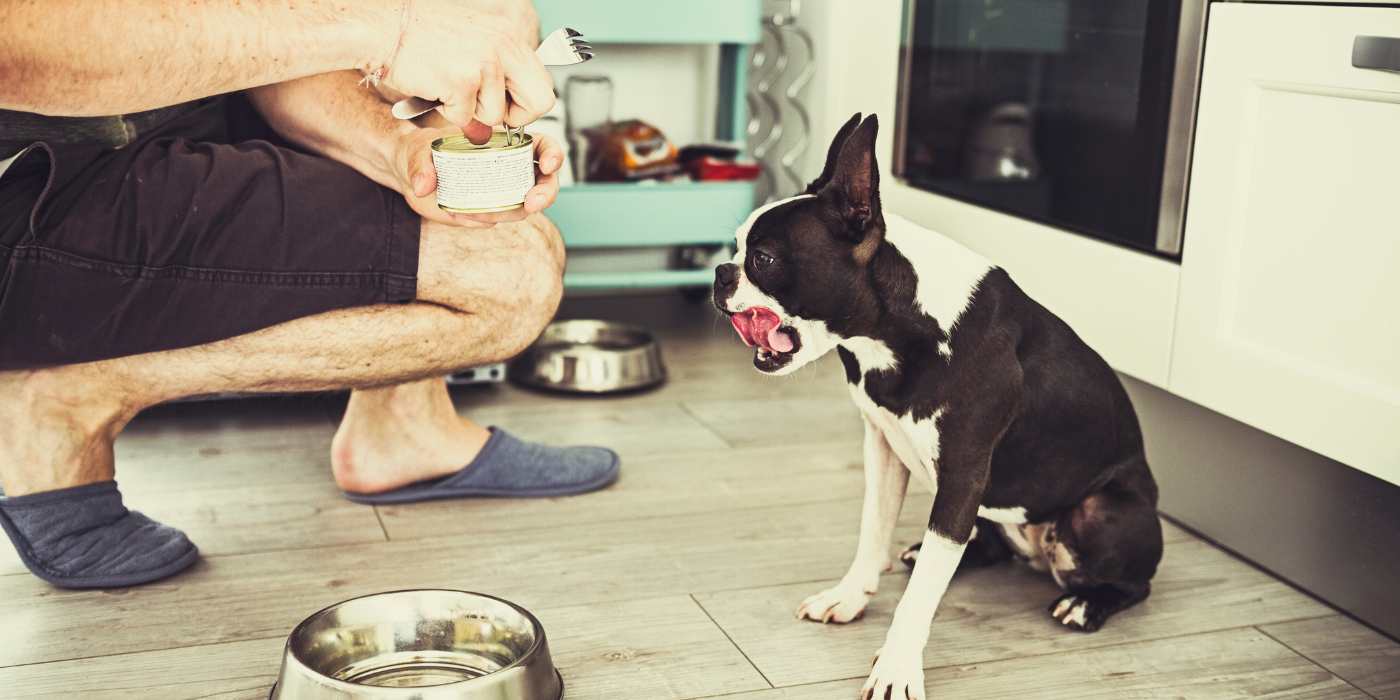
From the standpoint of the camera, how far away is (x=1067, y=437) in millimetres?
1508

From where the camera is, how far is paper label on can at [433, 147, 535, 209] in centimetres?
128

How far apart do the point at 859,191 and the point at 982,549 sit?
650mm

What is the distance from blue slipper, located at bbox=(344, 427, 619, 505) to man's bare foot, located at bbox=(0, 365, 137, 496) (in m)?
0.40

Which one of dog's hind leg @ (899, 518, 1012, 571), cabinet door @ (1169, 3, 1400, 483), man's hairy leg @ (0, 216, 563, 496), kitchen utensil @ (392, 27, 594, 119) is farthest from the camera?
dog's hind leg @ (899, 518, 1012, 571)

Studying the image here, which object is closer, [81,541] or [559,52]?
[559,52]

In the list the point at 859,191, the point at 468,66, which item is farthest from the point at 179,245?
the point at 859,191

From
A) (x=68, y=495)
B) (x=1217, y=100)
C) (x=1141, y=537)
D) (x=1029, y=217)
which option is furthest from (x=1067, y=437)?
(x=68, y=495)

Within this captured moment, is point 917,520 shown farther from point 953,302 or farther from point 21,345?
A: point 21,345

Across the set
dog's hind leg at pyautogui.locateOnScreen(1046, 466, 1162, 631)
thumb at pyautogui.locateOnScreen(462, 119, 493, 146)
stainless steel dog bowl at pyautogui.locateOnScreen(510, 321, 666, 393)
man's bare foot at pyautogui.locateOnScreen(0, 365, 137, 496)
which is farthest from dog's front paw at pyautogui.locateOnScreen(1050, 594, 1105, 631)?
man's bare foot at pyautogui.locateOnScreen(0, 365, 137, 496)

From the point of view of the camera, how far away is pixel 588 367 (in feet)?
7.88

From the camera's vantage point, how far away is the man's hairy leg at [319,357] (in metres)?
1.57

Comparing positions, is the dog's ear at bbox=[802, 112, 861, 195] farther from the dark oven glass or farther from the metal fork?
the dark oven glass

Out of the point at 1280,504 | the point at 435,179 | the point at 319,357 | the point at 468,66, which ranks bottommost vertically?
the point at 1280,504

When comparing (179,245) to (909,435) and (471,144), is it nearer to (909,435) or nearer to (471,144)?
(471,144)
